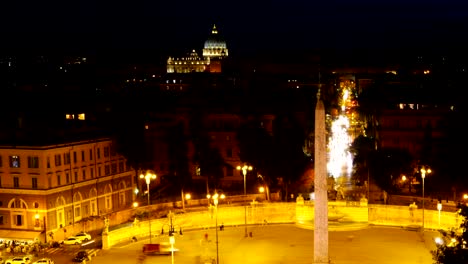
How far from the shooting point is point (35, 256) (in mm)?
46781

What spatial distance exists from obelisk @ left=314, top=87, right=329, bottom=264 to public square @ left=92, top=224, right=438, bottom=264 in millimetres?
11343

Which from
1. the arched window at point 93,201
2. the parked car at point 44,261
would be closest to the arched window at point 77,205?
the arched window at point 93,201

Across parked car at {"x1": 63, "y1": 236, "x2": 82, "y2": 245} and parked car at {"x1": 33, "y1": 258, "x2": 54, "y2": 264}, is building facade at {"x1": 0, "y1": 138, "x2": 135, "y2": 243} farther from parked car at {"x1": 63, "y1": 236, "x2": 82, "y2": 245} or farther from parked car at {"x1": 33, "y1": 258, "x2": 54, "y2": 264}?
parked car at {"x1": 33, "y1": 258, "x2": 54, "y2": 264}

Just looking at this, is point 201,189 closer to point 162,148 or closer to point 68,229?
point 162,148

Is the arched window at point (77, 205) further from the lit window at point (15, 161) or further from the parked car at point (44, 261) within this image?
the parked car at point (44, 261)

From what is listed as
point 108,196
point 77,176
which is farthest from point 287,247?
point 108,196

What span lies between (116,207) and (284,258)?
21330mm

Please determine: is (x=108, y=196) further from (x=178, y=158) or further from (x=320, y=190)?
(x=320, y=190)

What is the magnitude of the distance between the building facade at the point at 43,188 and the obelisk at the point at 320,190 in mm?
25271

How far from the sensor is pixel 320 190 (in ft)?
106

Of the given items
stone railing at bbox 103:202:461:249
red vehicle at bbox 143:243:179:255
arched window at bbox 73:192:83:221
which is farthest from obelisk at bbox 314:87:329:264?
arched window at bbox 73:192:83:221

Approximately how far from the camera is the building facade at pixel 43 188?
53.8 metres

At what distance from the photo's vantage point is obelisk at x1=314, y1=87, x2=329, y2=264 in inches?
1265

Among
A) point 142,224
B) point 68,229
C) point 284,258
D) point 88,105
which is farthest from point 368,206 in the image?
point 88,105
